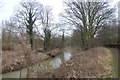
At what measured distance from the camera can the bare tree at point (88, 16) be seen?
73.2 feet

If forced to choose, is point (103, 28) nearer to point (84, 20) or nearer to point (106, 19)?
point (106, 19)

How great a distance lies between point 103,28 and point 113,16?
2.10m

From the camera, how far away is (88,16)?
74.4 feet

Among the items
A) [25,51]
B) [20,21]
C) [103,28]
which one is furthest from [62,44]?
[25,51]

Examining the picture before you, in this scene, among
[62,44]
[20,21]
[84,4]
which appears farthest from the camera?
[62,44]

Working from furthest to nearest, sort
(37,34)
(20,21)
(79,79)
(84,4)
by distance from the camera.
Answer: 1. (37,34)
2. (20,21)
3. (84,4)
4. (79,79)

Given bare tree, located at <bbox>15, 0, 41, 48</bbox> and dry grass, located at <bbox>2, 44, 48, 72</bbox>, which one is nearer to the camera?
dry grass, located at <bbox>2, 44, 48, 72</bbox>

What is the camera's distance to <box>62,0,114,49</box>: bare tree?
2231 cm

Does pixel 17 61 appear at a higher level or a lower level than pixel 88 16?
lower

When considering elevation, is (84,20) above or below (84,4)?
below

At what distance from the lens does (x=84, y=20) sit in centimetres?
2244

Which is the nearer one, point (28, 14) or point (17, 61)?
point (17, 61)

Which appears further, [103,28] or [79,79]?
[103,28]

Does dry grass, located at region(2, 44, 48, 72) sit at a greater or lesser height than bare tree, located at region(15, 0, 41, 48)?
lesser
